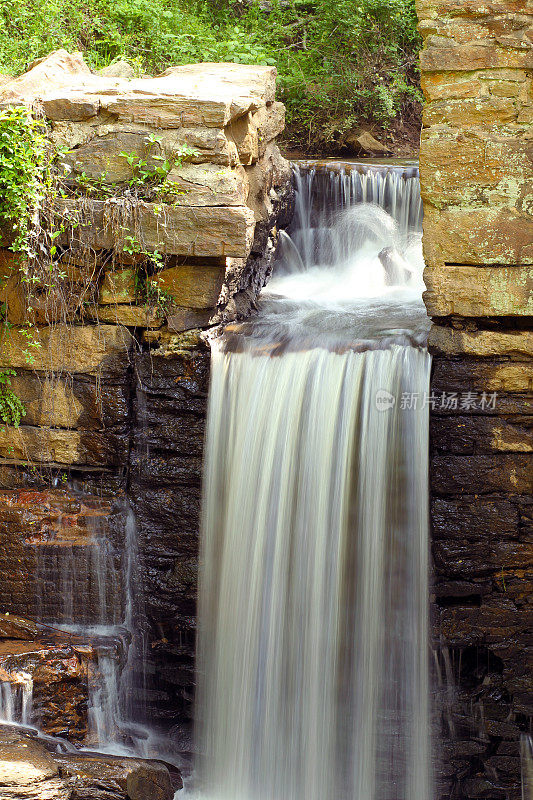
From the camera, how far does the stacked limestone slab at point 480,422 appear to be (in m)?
4.50

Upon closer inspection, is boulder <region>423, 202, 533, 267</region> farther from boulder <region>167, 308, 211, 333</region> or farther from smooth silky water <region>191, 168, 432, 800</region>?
boulder <region>167, 308, 211, 333</region>

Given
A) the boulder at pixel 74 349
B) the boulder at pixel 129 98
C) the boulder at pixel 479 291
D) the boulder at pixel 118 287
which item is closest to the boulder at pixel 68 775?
the boulder at pixel 74 349

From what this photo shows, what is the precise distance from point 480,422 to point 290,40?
757cm

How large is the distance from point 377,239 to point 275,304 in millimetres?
1387

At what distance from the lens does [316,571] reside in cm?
491

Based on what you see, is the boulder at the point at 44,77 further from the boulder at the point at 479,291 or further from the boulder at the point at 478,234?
the boulder at the point at 479,291

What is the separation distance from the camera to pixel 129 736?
17.6 feet

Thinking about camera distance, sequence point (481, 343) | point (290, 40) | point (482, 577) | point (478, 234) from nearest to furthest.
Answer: point (478, 234) < point (481, 343) < point (482, 577) < point (290, 40)

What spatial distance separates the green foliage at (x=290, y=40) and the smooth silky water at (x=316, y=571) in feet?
16.9

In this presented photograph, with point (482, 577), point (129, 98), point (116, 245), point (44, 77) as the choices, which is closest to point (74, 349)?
point (116, 245)

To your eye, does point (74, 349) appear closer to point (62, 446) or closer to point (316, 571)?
point (62, 446)

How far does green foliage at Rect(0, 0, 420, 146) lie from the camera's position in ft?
29.6

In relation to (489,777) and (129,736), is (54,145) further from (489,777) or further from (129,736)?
(489,777)

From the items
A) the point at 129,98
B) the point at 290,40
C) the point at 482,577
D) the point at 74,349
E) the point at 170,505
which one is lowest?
the point at 482,577
